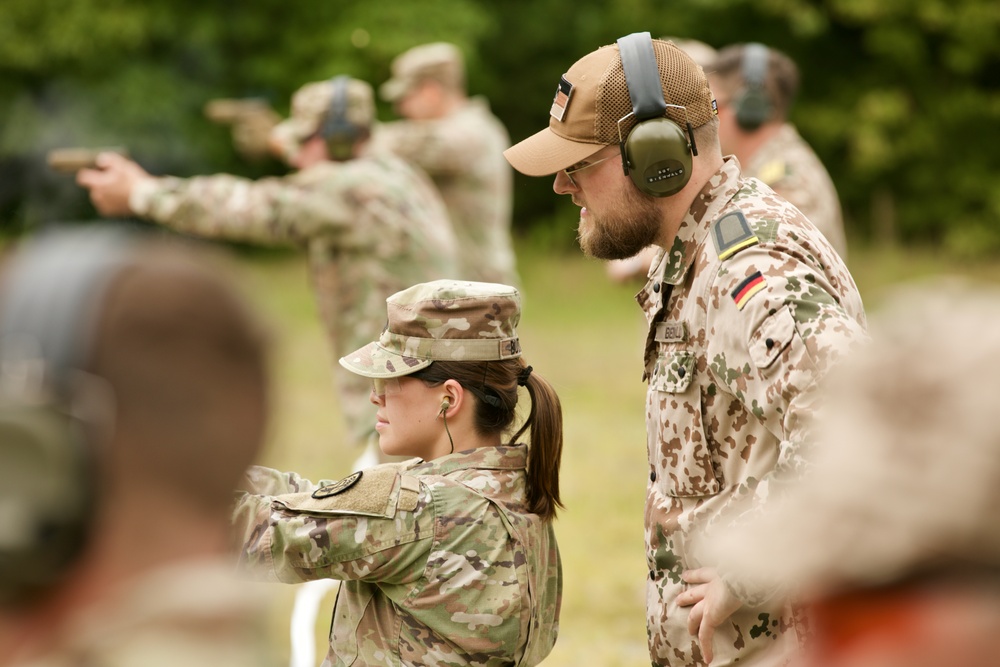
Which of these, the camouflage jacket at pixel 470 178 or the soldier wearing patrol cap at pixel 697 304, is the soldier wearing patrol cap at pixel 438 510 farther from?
the camouflage jacket at pixel 470 178

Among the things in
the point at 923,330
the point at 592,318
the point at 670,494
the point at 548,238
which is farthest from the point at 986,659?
the point at 548,238

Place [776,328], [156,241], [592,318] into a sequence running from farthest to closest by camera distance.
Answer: [592,318], [776,328], [156,241]

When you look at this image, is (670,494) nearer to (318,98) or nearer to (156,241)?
(156,241)

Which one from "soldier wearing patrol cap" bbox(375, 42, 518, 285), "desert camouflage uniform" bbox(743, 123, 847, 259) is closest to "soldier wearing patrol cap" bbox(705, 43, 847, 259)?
"desert camouflage uniform" bbox(743, 123, 847, 259)

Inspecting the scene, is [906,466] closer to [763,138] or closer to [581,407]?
[763,138]

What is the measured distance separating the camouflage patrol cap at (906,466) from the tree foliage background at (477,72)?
67.3ft

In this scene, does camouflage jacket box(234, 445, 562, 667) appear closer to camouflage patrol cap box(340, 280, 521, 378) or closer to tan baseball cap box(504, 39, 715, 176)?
camouflage patrol cap box(340, 280, 521, 378)

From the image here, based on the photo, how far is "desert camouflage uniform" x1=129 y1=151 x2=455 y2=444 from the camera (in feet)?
21.6

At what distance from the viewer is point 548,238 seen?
72.9 feet

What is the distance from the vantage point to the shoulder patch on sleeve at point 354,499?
296 centimetres

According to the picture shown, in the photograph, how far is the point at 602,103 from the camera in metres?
3.40

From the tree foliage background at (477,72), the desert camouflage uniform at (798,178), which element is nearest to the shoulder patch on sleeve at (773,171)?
the desert camouflage uniform at (798,178)

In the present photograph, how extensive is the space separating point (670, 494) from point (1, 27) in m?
22.1

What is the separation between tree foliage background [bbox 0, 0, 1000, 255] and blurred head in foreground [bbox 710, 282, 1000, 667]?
20.5 meters
